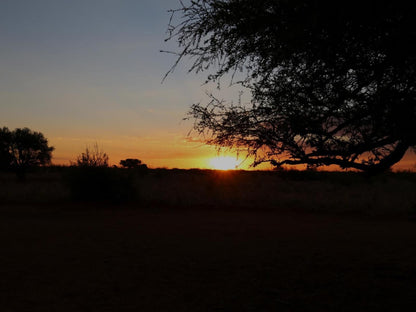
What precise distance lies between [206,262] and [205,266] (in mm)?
352

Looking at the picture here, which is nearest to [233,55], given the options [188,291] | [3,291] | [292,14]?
[292,14]

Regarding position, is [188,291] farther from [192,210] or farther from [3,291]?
[192,210]

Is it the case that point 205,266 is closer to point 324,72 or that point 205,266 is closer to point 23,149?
point 324,72

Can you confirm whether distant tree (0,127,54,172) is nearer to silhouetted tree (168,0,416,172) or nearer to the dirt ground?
the dirt ground

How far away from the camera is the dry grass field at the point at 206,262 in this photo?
20.7 ft

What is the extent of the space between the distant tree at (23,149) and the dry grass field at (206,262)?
1062 inches

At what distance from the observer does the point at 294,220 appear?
15.8 metres

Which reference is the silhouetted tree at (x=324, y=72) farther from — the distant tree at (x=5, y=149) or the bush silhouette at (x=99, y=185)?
the distant tree at (x=5, y=149)

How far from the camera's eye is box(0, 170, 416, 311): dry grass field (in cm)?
631

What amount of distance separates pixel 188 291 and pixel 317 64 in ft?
12.7

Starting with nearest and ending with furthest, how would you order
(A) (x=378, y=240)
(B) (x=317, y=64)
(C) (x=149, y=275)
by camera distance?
1. (B) (x=317, y=64)
2. (C) (x=149, y=275)
3. (A) (x=378, y=240)

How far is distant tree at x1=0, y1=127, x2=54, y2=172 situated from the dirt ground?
30.0 meters

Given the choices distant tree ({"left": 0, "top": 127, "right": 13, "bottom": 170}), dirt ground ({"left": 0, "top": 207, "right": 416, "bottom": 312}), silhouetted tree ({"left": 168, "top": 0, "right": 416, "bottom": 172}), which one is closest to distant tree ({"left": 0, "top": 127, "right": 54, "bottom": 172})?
distant tree ({"left": 0, "top": 127, "right": 13, "bottom": 170})

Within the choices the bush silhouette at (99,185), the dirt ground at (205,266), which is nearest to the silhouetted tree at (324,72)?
the dirt ground at (205,266)
